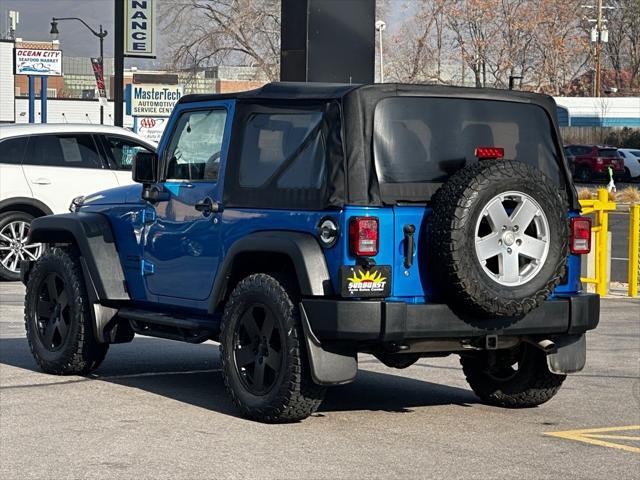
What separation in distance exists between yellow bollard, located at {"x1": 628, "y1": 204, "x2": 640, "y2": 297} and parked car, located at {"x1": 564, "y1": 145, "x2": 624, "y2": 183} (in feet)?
132

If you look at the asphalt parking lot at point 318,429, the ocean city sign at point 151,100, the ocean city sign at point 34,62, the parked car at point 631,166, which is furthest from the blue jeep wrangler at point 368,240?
A: the parked car at point 631,166

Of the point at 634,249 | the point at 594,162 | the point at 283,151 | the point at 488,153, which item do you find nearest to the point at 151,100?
the point at 594,162

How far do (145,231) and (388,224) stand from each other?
239 centimetres

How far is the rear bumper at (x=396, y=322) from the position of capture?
7629mm

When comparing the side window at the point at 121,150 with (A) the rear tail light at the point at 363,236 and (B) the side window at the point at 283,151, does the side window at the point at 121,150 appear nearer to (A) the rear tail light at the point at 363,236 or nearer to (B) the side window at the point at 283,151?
(B) the side window at the point at 283,151

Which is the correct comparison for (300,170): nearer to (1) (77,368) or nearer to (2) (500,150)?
(2) (500,150)

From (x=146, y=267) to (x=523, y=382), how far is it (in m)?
2.73

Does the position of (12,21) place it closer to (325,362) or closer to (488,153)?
(488,153)

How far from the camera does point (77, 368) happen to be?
9.87 meters

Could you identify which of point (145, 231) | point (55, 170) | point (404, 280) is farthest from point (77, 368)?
point (55, 170)

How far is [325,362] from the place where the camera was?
7.82 meters

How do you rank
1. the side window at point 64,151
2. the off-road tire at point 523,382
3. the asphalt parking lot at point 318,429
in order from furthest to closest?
1. the side window at point 64,151
2. the off-road tire at point 523,382
3. the asphalt parking lot at point 318,429

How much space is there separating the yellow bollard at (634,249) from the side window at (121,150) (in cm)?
635

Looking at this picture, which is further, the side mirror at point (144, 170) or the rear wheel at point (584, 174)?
the rear wheel at point (584, 174)
